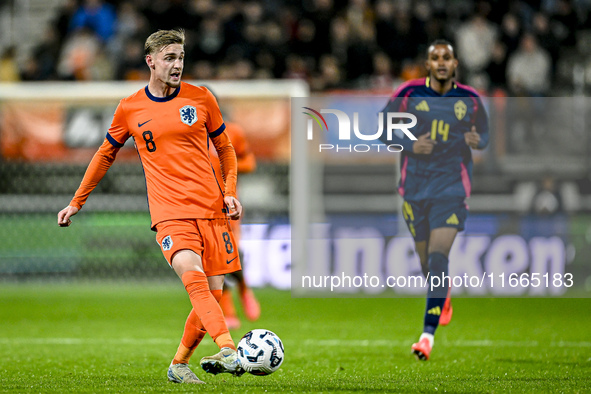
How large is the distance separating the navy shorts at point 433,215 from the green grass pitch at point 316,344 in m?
0.97

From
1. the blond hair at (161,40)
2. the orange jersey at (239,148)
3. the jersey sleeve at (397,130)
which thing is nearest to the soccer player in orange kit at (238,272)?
Result: the orange jersey at (239,148)

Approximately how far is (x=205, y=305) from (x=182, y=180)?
2.41 feet

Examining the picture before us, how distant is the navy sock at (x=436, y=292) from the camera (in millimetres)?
6617

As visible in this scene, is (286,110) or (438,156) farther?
(286,110)

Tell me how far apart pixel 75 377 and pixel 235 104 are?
8406 millimetres

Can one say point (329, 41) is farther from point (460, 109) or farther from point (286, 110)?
point (460, 109)

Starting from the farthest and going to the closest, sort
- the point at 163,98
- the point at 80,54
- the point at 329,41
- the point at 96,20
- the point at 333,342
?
1. the point at 96,20
2. the point at 80,54
3. the point at 329,41
4. the point at 333,342
5. the point at 163,98

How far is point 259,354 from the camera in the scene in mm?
4883

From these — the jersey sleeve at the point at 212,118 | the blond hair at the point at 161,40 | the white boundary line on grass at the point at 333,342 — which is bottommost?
the white boundary line on grass at the point at 333,342

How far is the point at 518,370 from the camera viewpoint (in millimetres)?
6020

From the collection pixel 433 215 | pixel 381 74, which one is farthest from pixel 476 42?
pixel 433 215

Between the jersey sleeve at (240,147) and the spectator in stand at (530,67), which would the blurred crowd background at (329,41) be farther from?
the jersey sleeve at (240,147)

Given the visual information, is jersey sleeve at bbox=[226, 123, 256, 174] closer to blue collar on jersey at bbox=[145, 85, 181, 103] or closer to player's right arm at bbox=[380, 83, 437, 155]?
player's right arm at bbox=[380, 83, 437, 155]

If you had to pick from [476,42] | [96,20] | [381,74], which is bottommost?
[381,74]
